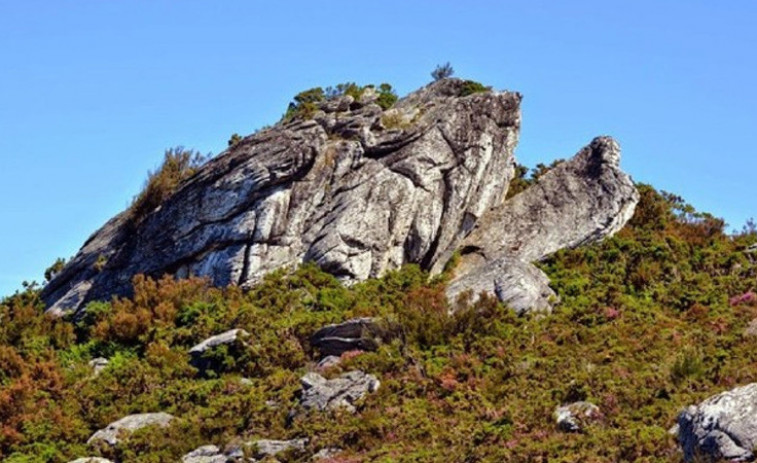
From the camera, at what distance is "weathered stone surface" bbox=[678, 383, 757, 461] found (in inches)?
931

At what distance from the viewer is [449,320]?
36812 millimetres

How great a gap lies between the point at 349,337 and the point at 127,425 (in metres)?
7.66

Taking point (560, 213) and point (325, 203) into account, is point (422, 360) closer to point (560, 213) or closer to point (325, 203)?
point (325, 203)

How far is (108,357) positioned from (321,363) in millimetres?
7592

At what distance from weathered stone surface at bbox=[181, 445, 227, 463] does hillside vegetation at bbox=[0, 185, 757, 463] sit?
362mm

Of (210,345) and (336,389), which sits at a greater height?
(210,345)

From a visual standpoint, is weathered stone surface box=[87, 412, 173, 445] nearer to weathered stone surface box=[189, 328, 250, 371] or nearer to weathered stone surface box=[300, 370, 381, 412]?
weathered stone surface box=[189, 328, 250, 371]

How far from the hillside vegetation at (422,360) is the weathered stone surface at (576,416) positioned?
9.9 inches

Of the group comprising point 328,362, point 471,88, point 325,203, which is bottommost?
point 328,362

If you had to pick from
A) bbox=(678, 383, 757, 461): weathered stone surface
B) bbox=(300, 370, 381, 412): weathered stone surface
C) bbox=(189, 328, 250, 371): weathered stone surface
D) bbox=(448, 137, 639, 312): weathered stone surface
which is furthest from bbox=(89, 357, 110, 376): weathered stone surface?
bbox=(678, 383, 757, 461): weathered stone surface

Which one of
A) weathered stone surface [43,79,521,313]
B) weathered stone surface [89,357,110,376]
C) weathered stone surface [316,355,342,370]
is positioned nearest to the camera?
weathered stone surface [316,355,342,370]

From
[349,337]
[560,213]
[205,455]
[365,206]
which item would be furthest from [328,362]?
[560,213]

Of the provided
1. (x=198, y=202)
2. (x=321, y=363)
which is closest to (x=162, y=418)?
(x=321, y=363)

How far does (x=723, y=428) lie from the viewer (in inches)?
949
